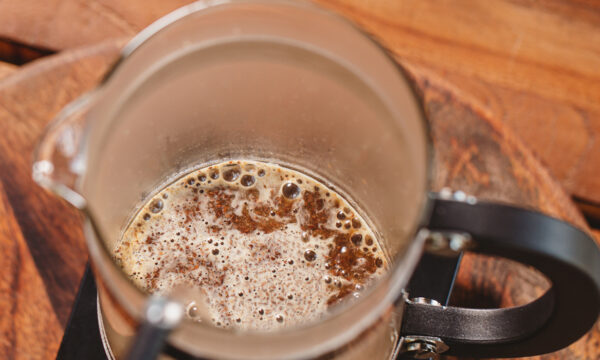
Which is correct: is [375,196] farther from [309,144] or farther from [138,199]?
[138,199]

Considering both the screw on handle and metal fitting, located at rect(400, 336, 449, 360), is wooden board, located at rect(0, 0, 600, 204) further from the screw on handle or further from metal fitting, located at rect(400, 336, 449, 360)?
the screw on handle

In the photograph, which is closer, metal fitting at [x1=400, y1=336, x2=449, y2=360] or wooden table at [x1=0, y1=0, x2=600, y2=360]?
metal fitting at [x1=400, y1=336, x2=449, y2=360]

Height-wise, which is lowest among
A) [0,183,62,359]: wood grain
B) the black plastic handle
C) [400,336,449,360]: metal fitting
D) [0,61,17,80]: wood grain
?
[0,183,62,359]: wood grain

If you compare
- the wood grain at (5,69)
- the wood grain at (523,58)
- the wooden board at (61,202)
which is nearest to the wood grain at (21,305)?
the wooden board at (61,202)

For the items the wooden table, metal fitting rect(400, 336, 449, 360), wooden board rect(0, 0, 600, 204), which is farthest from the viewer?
wooden board rect(0, 0, 600, 204)

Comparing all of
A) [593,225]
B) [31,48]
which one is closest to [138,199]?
[31,48]

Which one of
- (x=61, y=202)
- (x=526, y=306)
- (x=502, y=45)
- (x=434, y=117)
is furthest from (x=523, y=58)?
(x=61, y=202)

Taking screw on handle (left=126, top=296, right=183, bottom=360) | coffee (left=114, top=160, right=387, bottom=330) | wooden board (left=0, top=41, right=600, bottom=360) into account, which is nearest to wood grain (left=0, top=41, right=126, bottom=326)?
wooden board (left=0, top=41, right=600, bottom=360)
